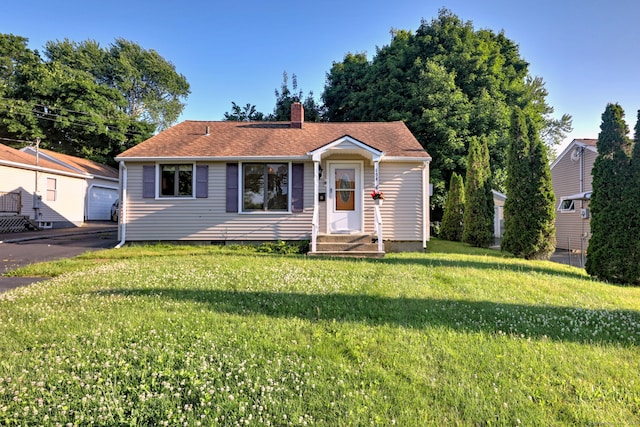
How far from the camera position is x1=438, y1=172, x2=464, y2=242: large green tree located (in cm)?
1498

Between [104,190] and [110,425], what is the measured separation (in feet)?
85.8

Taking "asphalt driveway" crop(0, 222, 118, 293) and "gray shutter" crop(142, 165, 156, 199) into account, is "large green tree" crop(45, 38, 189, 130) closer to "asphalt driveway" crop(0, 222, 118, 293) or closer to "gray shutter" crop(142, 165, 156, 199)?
"asphalt driveway" crop(0, 222, 118, 293)

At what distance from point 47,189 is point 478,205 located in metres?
22.3

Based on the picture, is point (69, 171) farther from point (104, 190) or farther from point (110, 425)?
point (110, 425)

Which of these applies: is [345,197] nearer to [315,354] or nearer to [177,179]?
[177,179]

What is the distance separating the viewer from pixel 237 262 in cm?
762

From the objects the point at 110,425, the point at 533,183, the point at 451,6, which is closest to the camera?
the point at 110,425

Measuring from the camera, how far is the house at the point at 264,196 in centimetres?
1063

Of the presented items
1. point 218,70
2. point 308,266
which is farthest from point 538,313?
point 218,70

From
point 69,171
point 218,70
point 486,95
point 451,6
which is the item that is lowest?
point 69,171

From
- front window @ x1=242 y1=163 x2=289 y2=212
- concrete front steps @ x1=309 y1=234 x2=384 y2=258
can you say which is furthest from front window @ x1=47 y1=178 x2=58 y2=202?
concrete front steps @ x1=309 y1=234 x2=384 y2=258

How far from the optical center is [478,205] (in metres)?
13.3

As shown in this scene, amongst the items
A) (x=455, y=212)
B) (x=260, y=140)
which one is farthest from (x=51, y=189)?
(x=455, y=212)

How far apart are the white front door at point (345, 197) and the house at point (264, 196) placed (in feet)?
0.11
